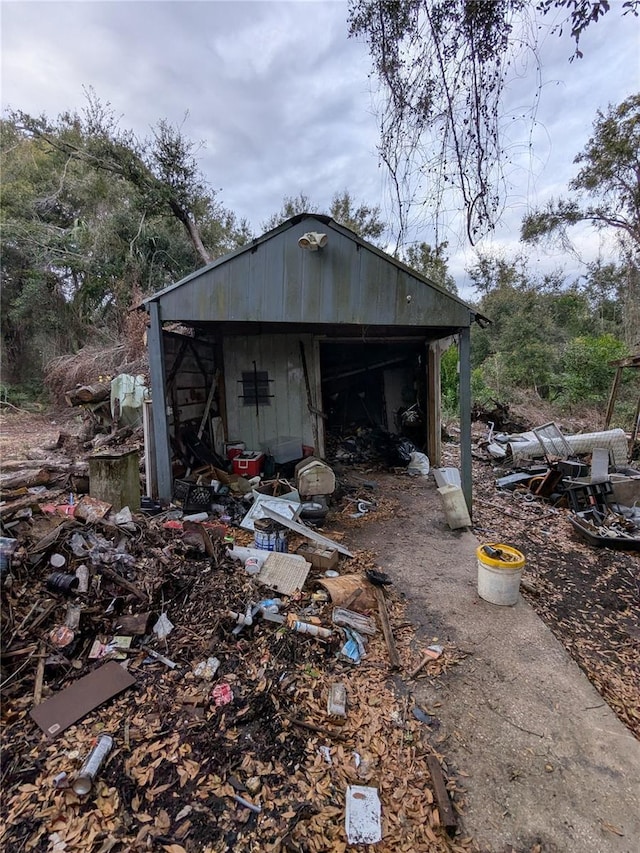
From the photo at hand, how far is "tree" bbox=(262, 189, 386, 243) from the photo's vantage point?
16438 millimetres

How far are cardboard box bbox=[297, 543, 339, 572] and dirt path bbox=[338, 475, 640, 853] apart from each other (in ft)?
2.10

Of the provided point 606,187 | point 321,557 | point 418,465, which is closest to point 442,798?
point 321,557

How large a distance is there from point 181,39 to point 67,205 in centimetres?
1363

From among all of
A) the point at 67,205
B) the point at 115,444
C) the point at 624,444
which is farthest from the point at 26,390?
the point at 624,444

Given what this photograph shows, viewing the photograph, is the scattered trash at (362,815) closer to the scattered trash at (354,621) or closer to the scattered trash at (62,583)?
the scattered trash at (354,621)

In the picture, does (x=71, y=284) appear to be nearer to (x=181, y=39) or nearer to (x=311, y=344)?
(x=311, y=344)

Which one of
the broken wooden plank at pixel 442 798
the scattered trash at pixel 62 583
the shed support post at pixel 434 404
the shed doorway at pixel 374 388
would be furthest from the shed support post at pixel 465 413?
the scattered trash at pixel 62 583

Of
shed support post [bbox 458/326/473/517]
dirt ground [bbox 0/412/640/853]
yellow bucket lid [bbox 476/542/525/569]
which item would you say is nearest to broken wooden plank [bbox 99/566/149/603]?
dirt ground [bbox 0/412/640/853]

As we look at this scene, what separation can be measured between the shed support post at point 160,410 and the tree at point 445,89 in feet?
10.1

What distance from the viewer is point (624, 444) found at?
717 centimetres

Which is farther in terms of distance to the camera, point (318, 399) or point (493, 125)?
point (318, 399)

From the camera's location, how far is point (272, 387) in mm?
6629

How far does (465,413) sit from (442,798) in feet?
13.1

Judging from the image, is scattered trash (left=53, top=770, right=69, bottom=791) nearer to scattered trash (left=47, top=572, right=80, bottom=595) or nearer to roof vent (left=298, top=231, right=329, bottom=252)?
scattered trash (left=47, top=572, right=80, bottom=595)
